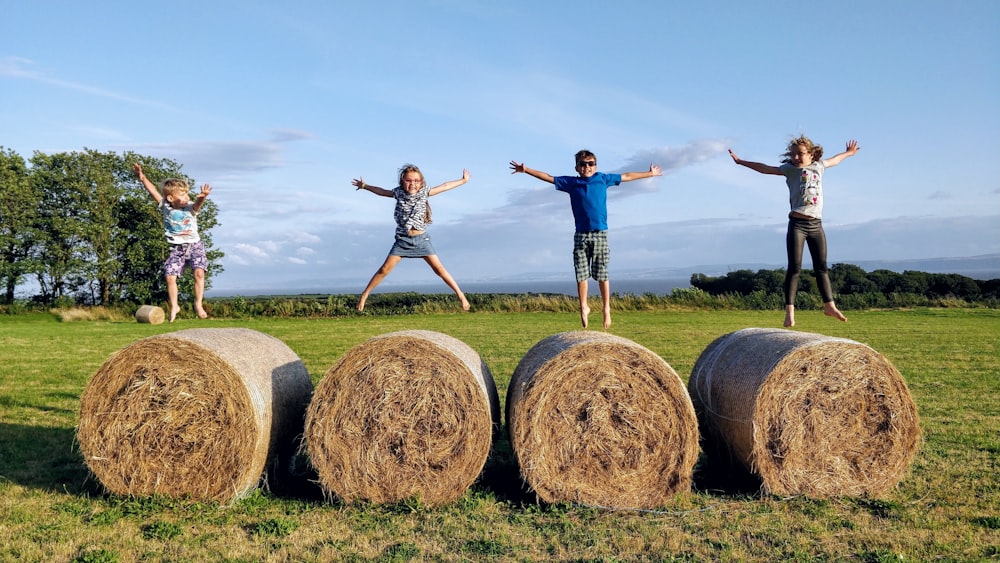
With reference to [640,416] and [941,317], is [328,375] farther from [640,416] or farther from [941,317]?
[941,317]

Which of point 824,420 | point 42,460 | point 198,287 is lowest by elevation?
point 42,460

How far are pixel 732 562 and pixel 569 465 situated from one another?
1.79 metres

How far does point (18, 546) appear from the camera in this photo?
542 cm

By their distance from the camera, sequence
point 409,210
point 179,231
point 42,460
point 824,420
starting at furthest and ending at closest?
point 179,231 < point 409,210 < point 42,460 < point 824,420

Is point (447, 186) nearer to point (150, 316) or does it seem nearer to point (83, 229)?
point (150, 316)

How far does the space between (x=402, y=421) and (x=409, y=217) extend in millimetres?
3665

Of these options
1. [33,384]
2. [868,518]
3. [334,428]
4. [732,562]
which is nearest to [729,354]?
[868,518]

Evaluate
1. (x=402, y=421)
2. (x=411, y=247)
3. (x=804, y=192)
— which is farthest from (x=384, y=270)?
(x=804, y=192)

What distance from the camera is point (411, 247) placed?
31.4 ft

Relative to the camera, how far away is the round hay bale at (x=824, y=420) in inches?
263

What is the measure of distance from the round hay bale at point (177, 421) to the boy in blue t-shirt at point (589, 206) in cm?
440

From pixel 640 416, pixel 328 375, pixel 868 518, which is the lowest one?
pixel 868 518

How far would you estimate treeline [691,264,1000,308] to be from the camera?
39.2 metres

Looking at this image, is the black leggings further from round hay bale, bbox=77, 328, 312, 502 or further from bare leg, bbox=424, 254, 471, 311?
round hay bale, bbox=77, 328, 312, 502
